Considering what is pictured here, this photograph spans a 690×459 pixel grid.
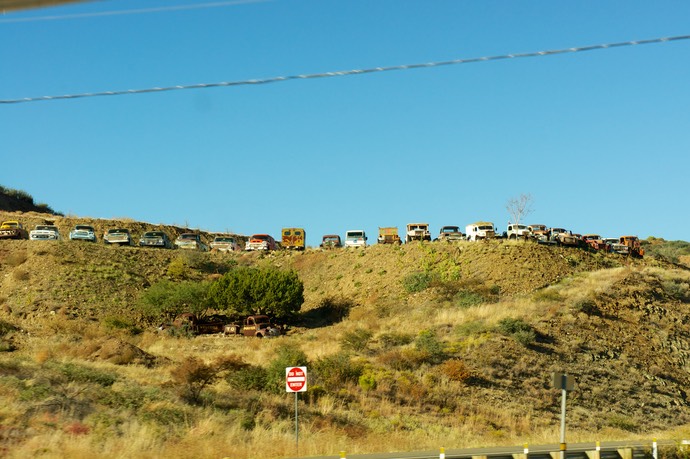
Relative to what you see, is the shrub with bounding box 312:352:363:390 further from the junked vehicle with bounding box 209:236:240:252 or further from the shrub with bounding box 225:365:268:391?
the junked vehicle with bounding box 209:236:240:252

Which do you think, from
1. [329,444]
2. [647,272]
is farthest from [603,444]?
[647,272]

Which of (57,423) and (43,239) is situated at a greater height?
(43,239)

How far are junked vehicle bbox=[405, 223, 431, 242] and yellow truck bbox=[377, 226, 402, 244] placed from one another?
175 cm

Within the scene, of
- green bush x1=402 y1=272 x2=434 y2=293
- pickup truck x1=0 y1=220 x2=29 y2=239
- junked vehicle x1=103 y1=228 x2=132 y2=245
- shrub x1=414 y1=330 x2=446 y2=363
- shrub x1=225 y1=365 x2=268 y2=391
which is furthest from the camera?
junked vehicle x1=103 y1=228 x2=132 y2=245

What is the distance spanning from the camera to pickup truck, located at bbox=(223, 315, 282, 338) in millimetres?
55844

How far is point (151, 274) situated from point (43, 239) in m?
11.5

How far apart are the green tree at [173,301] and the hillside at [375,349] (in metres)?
1.14

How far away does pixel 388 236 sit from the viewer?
254 feet

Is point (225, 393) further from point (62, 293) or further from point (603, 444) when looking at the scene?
point (62, 293)

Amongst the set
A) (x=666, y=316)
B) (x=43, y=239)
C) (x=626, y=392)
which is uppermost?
(x=43, y=239)

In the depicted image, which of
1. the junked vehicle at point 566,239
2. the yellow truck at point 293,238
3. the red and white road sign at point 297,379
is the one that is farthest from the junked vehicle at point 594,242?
the red and white road sign at point 297,379

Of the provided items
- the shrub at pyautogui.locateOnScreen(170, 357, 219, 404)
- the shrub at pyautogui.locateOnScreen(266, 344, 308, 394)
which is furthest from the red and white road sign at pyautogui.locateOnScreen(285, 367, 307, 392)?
the shrub at pyautogui.locateOnScreen(266, 344, 308, 394)

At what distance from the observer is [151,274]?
6975 cm

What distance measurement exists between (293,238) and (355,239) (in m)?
7.09
